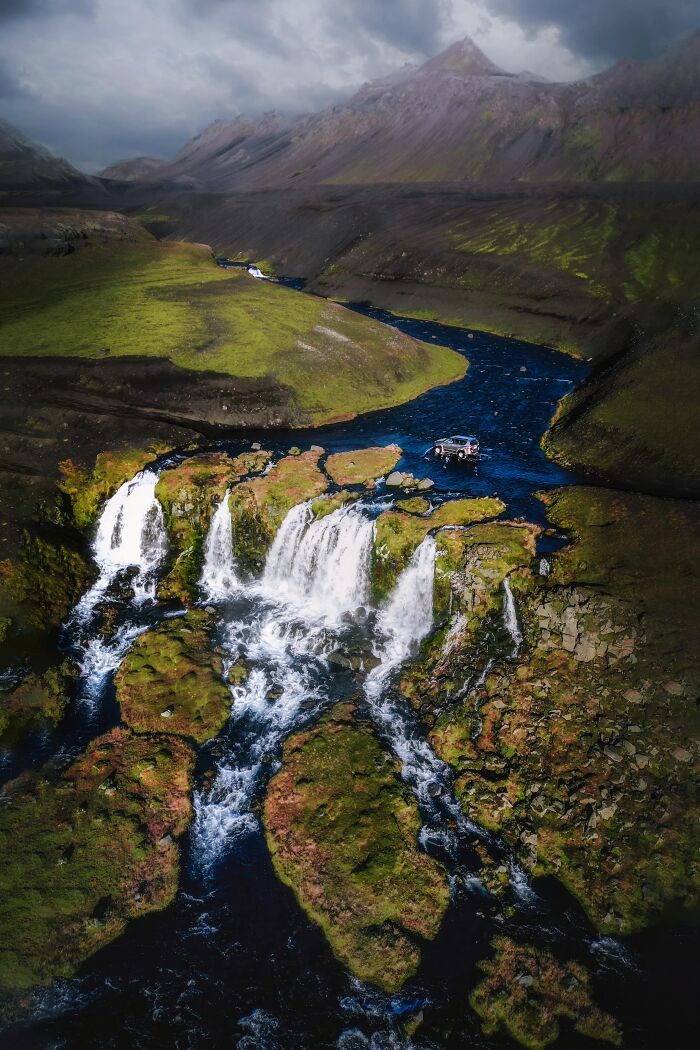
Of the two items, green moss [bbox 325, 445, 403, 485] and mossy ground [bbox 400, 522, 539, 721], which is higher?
green moss [bbox 325, 445, 403, 485]

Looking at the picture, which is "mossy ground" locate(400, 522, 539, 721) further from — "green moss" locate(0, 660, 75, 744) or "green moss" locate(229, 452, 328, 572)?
"green moss" locate(0, 660, 75, 744)

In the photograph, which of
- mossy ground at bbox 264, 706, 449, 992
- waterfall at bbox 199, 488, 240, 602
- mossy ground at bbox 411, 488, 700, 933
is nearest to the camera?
mossy ground at bbox 264, 706, 449, 992

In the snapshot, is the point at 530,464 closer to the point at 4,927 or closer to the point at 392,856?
the point at 392,856

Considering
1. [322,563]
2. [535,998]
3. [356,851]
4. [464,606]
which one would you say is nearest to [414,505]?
[322,563]

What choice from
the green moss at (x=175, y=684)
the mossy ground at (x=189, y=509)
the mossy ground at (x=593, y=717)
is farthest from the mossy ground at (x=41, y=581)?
the mossy ground at (x=593, y=717)

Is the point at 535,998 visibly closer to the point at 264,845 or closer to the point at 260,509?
the point at 264,845

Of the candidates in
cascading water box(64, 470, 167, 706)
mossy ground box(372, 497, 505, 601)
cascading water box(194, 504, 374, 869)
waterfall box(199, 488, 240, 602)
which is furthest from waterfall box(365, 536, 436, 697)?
cascading water box(64, 470, 167, 706)
